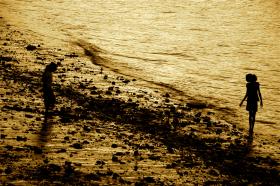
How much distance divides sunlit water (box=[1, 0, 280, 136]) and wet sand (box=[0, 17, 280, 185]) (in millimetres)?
2721

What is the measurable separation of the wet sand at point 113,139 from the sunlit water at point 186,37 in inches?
107

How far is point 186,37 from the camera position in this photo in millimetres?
27594

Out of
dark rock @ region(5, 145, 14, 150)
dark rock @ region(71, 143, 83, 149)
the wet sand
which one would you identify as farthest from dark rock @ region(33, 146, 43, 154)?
dark rock @ region(71, 143, 83, 149)

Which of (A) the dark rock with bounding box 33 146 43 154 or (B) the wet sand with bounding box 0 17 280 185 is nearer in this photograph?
(B) the wet sand with bounding box 0 17 280 185

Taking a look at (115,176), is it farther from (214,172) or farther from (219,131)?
(219,131)

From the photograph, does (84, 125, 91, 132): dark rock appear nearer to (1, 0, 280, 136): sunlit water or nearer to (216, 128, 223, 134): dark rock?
(216, 128, 223, 134): dark rock

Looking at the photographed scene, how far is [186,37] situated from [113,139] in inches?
734

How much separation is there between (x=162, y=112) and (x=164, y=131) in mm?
2032

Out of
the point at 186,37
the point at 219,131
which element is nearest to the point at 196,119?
the point at 219,131

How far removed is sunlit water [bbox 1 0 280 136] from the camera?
18.6 metres

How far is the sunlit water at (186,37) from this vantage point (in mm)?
18594

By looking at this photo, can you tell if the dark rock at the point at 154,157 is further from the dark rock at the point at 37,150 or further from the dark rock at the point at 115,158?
the dark rock at the point at 37,150

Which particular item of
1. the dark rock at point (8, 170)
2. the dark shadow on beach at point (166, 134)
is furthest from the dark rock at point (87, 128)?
the dark rock at point (8, 170)

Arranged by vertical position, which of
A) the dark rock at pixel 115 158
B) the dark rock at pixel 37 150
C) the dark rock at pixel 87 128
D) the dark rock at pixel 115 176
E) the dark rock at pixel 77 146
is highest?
the dark rock at pixel 87 128
